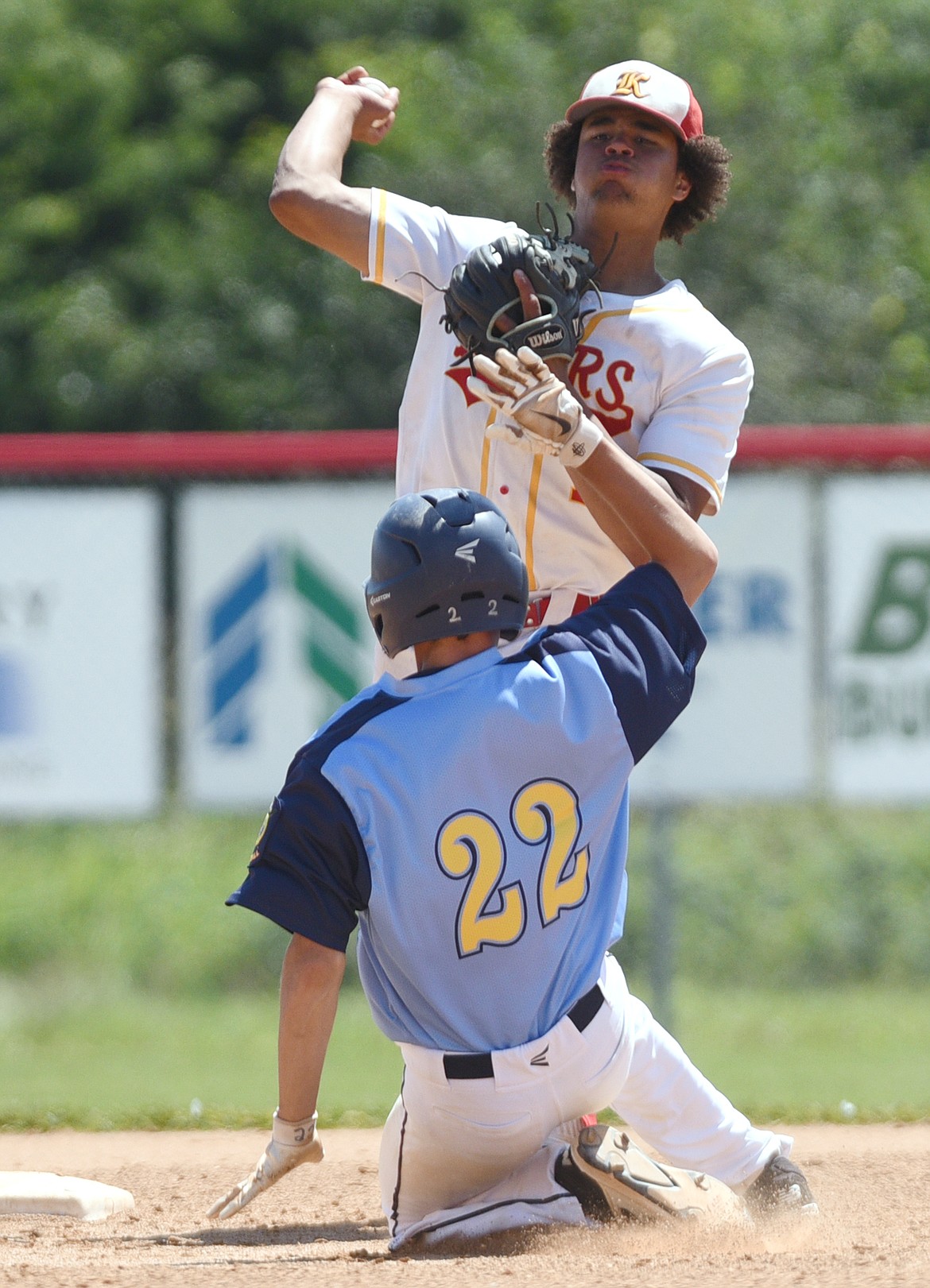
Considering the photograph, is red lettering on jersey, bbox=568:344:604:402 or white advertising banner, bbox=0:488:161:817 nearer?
red lettering on jersey, bbox=568:344:604:402

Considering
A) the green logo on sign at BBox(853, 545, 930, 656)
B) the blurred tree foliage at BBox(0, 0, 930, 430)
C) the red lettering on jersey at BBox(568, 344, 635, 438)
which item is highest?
the blurred tree foliage at BBox(0, 0, 930, 430)

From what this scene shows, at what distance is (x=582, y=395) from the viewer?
3.27 m

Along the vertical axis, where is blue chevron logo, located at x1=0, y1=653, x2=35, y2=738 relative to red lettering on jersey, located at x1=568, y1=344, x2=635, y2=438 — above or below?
below

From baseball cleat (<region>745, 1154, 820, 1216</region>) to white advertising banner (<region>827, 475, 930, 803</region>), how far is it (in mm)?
2862

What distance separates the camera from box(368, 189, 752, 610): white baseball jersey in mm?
3240

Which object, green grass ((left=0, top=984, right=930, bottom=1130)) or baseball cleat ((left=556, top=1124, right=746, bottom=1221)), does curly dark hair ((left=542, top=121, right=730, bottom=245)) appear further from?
green grass ((left=0, top=984, right=930, bottom=1130))

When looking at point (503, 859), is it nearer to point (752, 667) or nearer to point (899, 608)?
point (752, 667)

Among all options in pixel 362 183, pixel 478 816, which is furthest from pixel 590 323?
pixel 362 183

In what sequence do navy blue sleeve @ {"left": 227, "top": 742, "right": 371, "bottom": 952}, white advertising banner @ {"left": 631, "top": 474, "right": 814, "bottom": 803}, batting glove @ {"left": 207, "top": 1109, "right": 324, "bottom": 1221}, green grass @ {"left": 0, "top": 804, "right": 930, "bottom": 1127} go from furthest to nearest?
white advertising banner @ {"left": 631, "top": 474, "right": 814, "bottom": 803}
green grass @ {"left": 0, "top": 804, "right": 930, "bottom": 1127}
batting glove @ {"left": 207, "top": 1109, "right": 324, "bottom": 1221}
navy blue sleeve @ {"left": 227, "top": 742, "right": 371, "bottom": 952}

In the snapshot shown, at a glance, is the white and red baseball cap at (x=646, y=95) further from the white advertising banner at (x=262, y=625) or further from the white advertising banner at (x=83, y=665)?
the white advertising banner at (x=83, y=665)

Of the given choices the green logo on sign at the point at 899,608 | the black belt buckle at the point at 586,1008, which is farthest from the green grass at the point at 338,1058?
the black belt buckle at the point at 586,1008

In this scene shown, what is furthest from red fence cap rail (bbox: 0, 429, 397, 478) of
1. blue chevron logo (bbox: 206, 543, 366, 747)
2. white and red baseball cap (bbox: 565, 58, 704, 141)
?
white and red baseball cap (bbox: 565, 58, 704, 141)

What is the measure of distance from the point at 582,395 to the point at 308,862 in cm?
99

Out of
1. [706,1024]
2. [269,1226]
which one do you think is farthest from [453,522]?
[706,1024]
